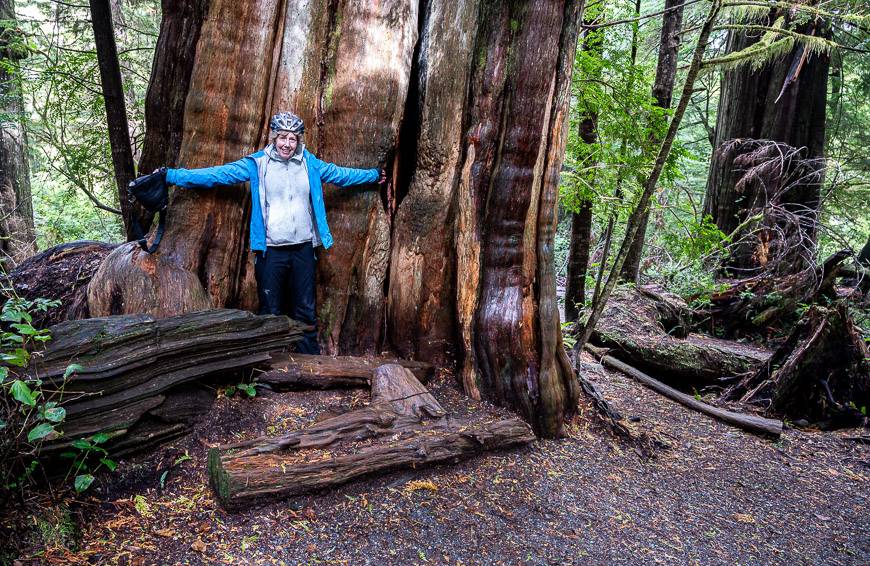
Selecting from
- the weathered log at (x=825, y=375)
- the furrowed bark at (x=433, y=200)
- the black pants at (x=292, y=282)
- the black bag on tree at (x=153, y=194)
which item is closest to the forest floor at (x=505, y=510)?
the furrowed bark at (x=433, y=200)

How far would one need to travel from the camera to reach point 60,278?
4.02 metres

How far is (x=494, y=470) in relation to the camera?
344 centimetres

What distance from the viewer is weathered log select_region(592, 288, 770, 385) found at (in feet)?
20.9

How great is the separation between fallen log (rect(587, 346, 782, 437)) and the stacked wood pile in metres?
4.32

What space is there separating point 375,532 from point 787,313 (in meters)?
7.08

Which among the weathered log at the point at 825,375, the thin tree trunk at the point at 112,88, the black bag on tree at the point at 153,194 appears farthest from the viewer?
the weathered log at the point at 825,375

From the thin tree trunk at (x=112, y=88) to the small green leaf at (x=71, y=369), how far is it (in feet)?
5.98

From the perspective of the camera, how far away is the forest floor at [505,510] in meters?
2.51

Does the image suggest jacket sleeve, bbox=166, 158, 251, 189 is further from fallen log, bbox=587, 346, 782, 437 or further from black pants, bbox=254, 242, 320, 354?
fallen log, bbox=587, 346, 782, 437

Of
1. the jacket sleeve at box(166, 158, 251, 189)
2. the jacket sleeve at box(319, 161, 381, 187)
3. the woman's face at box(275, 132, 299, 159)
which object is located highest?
the woman's face at box(275, 132, 299, 159)

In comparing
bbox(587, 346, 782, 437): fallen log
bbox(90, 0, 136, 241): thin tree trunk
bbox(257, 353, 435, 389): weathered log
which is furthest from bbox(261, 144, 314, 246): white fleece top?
bbox(587, 346, 782, 437): fallen log

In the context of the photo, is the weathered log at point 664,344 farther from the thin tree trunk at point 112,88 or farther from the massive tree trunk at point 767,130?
the thin tree trunk at point 112,88

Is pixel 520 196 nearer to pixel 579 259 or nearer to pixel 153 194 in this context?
pixel 153 194

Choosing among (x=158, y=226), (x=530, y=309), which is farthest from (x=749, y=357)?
(x=158, y=226)
